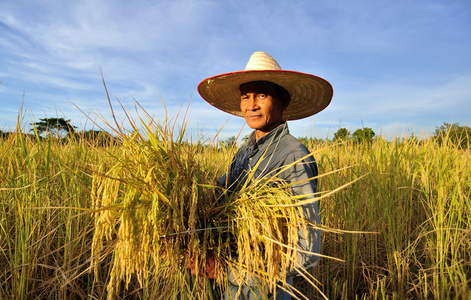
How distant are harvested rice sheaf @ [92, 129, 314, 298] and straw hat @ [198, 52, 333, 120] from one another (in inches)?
31.7

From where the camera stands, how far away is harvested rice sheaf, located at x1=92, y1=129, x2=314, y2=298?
2.97 feet

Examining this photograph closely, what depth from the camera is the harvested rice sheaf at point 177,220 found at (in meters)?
0.91

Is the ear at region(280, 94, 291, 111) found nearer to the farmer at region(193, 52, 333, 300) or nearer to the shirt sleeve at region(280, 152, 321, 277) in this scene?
the farmer at region(193, 52, 333, 300)

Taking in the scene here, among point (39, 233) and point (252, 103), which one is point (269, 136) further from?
point (39, 233)

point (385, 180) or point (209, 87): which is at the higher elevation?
point (209, 87)

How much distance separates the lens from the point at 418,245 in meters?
2.47

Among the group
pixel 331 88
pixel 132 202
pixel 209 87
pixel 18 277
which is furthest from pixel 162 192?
pixel 18 277

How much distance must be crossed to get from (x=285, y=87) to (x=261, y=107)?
11.9 inches

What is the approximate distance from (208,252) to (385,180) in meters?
2.28

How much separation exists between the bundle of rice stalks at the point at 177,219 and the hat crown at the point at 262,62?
0.85 meters

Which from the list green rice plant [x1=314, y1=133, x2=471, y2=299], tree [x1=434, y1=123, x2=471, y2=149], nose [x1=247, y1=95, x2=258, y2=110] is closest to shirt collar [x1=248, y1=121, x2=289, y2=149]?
nose [x1=247, y1=95, x2=258, y2=110]

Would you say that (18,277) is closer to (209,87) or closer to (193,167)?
(193,167)

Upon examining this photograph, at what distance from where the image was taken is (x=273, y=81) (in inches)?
68.3

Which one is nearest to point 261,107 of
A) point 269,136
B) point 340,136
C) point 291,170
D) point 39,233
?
point 269,136
